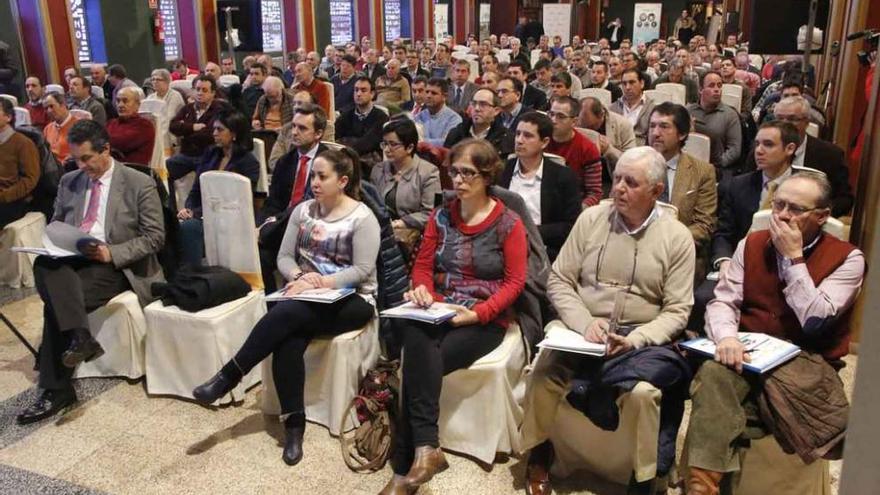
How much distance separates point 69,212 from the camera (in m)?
3.54

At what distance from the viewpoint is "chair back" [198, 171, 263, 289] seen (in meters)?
3.40

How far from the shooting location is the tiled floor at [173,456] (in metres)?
2.71

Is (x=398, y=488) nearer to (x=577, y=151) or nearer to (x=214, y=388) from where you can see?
(x=214, y=388)

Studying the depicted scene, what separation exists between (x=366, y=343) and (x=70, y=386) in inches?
52.4

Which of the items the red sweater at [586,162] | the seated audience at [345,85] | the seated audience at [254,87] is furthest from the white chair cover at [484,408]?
the seated audience at [345,85]

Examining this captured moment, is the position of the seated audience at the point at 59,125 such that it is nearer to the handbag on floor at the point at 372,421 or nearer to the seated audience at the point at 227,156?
the seated audience at the point at 227,156

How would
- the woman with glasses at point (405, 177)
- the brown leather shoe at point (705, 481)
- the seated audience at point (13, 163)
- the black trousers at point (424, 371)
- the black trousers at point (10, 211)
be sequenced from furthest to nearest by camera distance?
the black trousers at point (10, 211), the seated audience at point (13, 163), the woman with glasses at point (405, 177), the black trousers at point (424, 371), the brown leather shoe at point (705, 481)

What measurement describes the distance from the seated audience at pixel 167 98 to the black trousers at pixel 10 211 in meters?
2.14

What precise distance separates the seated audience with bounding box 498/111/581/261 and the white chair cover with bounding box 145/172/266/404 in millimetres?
1198

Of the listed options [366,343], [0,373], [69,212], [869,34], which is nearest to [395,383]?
[366,343]

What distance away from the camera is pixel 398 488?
8.31 ft

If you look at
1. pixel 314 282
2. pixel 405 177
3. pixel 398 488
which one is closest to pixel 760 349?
pixel 398 488

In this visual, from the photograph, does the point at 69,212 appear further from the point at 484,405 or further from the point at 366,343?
the point at 484,405

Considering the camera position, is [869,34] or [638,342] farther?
[869,34]
